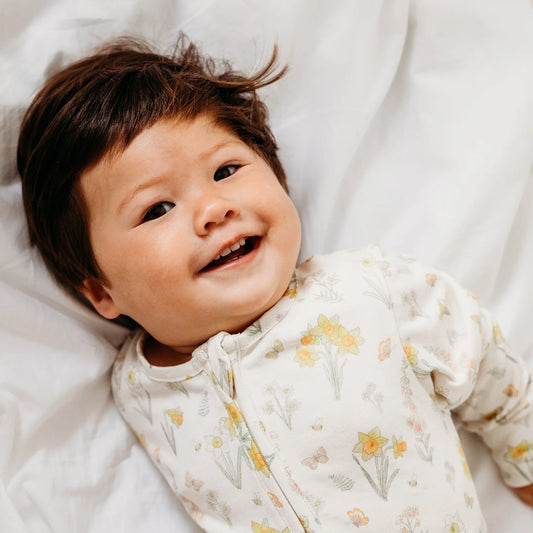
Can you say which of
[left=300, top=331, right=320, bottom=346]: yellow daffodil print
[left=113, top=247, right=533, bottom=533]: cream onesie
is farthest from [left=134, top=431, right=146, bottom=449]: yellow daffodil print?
[left=300, top=331, right=320, bottom=346]: yellow daffodil print

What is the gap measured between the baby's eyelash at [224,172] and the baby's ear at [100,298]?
29cm

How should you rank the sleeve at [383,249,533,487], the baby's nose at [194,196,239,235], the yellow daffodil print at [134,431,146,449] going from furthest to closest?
the yellow daffodil print at [134,431,146,449]
the sleeve at [383,249,533,487]
the baby's nose at [194,196,239,235]

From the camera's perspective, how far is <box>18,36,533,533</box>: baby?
998 millimetres

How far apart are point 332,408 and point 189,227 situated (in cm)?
36

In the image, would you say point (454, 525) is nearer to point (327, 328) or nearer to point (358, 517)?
point (358, 517)

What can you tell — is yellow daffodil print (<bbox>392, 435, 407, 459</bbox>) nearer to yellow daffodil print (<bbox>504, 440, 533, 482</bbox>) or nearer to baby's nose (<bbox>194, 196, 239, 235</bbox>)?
yellow daffodil print (<bbox>504, 440, 533, 482</bbox>)

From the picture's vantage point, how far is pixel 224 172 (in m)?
1.06

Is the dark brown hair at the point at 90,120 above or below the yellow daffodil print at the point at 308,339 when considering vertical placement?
above

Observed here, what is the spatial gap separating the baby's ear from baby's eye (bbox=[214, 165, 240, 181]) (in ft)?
0.96

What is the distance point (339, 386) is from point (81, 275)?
1.59ft

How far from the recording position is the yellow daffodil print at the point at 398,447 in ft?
3.32

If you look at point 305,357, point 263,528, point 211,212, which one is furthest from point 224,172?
point 263,528

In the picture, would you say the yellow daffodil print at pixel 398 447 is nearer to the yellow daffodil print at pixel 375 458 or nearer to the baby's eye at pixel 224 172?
the yellow daffodil print at pixel 375 458

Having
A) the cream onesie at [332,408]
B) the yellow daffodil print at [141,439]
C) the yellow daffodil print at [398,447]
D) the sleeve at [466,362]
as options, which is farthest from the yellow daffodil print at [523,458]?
the yellow daffodil print at [141,439]
